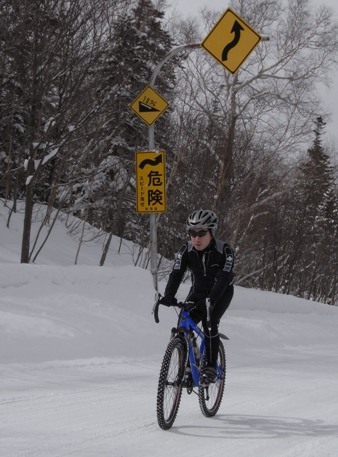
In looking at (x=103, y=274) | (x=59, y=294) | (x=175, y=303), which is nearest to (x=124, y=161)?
(x=103, y=274)

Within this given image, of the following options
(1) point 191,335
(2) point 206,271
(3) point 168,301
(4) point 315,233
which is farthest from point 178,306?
(4) point 315,233

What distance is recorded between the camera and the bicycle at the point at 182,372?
5859 mm

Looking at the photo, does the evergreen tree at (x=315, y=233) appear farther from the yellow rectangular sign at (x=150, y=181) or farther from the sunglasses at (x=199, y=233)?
the sunglasses at (x=199, y=233)

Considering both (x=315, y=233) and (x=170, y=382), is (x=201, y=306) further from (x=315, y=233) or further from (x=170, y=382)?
(x=315, y=233)

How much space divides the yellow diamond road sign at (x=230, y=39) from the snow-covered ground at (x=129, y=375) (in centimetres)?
479

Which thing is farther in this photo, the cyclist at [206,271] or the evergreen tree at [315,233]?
the evergreen tree at [315,233]

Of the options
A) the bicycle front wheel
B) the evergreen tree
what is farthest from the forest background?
the bicycle front wheel

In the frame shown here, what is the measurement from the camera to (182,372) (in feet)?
20.0

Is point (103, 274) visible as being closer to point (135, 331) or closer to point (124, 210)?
point (135, 331)

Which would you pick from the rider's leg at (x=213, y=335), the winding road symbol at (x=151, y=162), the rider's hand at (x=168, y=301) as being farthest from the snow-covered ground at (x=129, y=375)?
the winding road symbol at (x=151, y=162)

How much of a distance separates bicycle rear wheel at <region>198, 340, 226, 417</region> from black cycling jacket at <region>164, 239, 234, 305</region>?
2.07 feet

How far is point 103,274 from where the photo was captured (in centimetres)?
1380

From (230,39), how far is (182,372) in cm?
756

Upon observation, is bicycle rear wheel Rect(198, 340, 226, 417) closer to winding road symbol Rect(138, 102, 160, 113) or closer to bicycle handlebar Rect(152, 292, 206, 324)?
bicycle handlebar Rect(152, 292, 206, 324)
